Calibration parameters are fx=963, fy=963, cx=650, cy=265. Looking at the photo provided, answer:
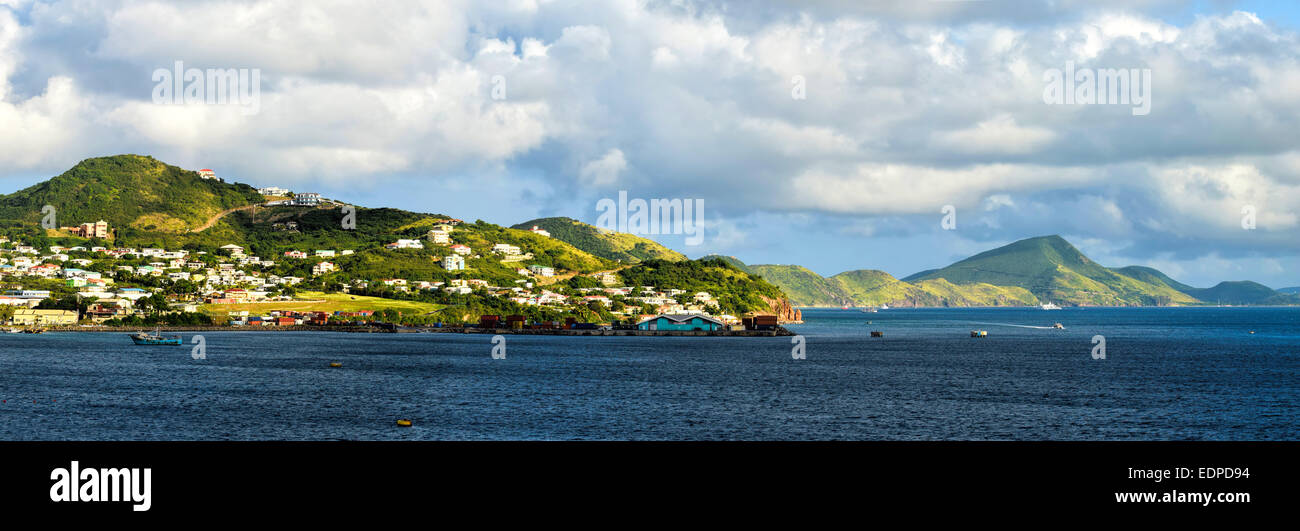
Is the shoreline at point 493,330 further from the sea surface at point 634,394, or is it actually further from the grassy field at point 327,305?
the sea surface at point 634,394

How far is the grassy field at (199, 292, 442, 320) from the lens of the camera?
541 ft

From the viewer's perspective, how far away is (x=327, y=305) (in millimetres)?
171375

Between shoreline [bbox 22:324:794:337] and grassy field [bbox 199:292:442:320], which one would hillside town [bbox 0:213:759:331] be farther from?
shoreline [bbox 22:324:794:337]

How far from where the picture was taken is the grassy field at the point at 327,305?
6486 inches

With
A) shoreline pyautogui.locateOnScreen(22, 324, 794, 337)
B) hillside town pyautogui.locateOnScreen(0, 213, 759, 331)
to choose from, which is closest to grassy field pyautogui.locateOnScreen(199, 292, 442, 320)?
hillside town pyautogui.locateOnScreen(0, 213, 759, 331)

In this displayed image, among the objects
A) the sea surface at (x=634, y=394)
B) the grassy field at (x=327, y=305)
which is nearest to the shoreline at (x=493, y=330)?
the grassy field at (x=327, y=305)

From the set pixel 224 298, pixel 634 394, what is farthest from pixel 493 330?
pixel 634 394

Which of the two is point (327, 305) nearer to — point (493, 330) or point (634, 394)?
point (493, 330)

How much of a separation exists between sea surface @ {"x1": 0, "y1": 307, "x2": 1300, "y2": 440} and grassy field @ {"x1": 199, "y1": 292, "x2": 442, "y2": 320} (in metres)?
60.2

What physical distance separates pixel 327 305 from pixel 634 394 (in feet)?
417

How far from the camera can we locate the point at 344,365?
8019 centimetres

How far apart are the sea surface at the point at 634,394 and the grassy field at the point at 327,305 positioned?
198ft
